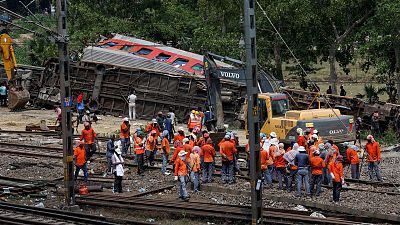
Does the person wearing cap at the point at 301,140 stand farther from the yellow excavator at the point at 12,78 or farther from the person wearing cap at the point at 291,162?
the yellow excavator at the point at 12,78

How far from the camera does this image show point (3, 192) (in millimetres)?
24406

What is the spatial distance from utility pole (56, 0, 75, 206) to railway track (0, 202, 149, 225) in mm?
878

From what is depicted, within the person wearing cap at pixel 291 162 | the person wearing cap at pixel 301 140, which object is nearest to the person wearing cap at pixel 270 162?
the person wearing cap at pixel 291 162

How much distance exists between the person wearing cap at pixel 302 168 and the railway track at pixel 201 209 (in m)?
2.38

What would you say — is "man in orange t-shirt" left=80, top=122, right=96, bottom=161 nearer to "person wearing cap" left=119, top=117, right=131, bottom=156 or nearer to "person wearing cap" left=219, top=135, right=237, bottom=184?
"person wearing cap" left=119, top=117, right=131, bottom=156

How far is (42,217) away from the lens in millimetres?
21156

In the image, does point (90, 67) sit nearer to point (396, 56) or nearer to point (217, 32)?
point (217, 32)

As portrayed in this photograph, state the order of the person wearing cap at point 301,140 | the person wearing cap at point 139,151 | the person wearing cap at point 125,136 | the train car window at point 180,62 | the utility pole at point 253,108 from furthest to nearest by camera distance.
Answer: the train car window at point 180,62 < the person wearing cap at point 125,136 < the person wearing cap at point 139,151 < the person wearing cap at point 301,140 < the utility pole at point 253,108

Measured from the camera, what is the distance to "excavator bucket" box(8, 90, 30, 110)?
44844mm

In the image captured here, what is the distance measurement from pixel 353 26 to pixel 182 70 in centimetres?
989

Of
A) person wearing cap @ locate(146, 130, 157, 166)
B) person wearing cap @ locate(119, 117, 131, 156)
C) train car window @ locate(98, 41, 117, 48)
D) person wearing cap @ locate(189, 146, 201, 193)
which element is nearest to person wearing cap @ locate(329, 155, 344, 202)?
person wearing cap @ locate(189, 146, 201, 193)

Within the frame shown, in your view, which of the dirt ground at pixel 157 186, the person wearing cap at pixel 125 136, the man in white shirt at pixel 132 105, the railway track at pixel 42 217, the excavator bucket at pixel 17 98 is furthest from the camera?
the excavator bucket at pixel 17 98

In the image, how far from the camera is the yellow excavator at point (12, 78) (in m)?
44.2

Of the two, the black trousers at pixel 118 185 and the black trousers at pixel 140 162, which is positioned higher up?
the black trousers at pixel 140 162
